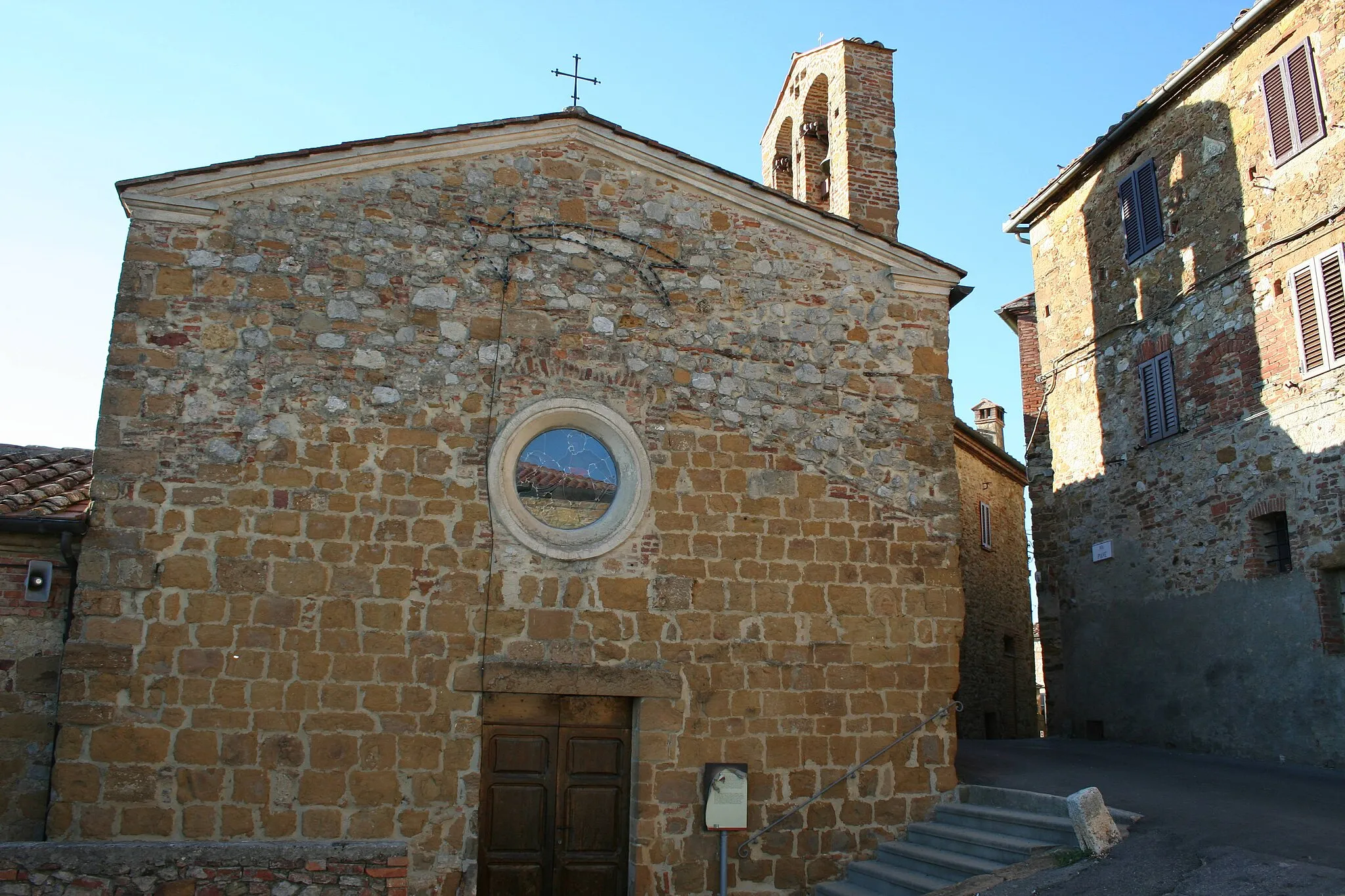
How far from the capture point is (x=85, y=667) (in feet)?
25.5

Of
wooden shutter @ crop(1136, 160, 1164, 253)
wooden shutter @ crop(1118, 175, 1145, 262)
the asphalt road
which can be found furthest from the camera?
wooden shutter @ crop(1118, 175, 1145, 262)

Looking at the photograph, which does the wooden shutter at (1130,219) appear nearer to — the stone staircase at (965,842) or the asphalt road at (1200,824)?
the asphalt road at (1200,824)

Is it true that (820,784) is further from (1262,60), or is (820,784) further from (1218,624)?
(1262,60)

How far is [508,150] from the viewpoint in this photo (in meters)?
9.47

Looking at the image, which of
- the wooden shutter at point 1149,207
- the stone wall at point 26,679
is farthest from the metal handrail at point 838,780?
the wooden shutter at point 1149,207

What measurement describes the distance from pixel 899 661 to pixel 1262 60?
8.10 metres

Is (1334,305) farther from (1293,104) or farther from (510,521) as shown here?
(510,521)

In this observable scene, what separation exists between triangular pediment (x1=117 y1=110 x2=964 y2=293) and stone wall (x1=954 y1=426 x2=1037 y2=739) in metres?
5.53

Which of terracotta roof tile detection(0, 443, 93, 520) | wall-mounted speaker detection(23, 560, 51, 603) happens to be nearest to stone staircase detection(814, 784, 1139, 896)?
wall-mounted speaker detection(23, 560, 51, 603)

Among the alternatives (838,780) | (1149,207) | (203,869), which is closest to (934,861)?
(838,780)

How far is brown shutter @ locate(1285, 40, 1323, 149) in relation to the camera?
11055 millimetres

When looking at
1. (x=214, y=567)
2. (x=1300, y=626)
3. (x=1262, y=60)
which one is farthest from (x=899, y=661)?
(x=1262, y=60)

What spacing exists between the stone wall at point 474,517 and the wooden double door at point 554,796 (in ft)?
0.91

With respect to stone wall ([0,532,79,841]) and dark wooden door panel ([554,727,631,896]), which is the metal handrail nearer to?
dark wooden door panel ([554,727,631,896])
